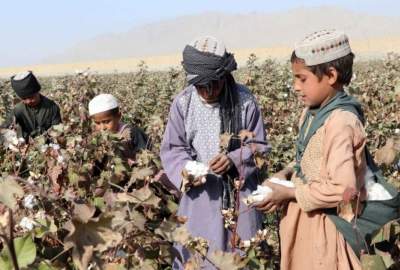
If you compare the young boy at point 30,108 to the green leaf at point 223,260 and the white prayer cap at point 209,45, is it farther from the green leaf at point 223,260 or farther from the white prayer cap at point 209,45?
the green leaf at point 223,260

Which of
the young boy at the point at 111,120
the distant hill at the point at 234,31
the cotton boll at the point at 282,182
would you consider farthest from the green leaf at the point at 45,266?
the distant hill at the point at 234,31

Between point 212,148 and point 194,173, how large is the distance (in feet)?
0.86

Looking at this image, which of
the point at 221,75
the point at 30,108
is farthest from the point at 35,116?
the point at 221,75

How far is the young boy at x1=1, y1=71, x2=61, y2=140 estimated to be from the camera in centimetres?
475

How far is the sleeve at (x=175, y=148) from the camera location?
2709 mm

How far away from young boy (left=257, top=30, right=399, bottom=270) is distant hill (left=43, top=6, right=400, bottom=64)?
120 meters

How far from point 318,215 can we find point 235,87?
872 millimetres

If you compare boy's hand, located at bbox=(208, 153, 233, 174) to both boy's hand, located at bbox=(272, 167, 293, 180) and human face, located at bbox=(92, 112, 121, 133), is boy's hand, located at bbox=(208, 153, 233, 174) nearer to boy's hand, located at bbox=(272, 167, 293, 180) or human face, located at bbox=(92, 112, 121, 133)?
boy's hand, located at bbox=(272, 167, 293, 180)

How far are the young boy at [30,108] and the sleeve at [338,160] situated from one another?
3.20 metres

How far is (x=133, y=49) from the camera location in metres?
160

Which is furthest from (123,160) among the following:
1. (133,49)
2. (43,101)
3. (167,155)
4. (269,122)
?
(133,49)

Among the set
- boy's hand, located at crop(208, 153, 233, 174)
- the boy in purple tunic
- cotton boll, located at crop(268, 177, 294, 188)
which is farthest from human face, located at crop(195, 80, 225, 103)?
cotton boll, located at crop(268, 177, 294, 188)

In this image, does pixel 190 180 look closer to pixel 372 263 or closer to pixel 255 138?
pixel 255 138

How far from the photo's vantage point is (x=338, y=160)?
1.80 meters
